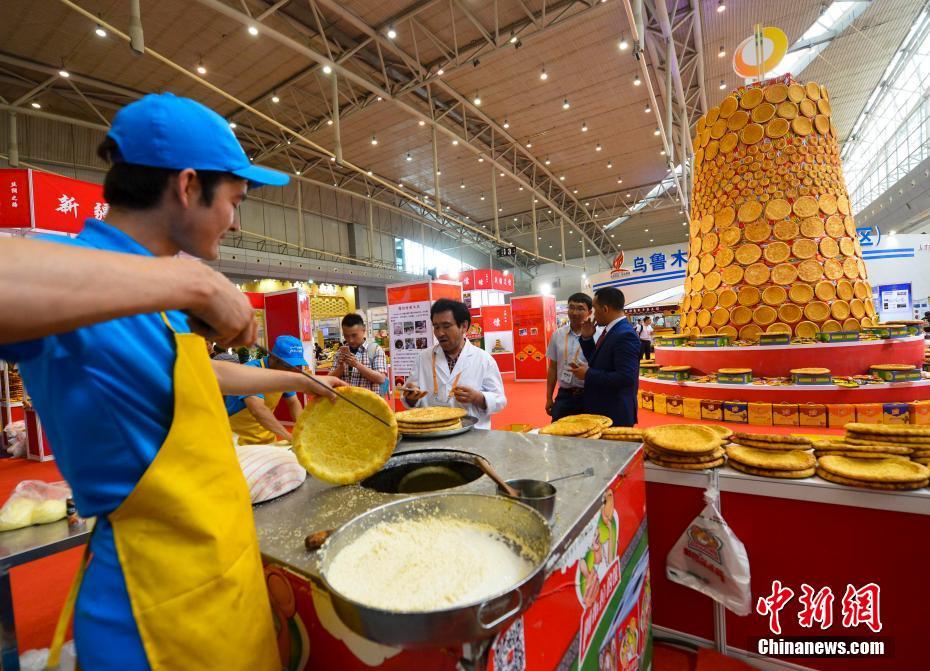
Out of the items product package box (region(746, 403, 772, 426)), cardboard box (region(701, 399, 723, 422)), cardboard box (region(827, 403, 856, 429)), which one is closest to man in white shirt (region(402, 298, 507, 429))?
cardboard box (region(701, 399, 723, 422))

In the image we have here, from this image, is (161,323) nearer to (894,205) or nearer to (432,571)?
(432,571)

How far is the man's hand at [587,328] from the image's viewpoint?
3801 mm

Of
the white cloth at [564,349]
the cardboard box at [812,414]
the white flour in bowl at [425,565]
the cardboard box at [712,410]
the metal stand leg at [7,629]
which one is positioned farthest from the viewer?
the cardboard box at [712,410]

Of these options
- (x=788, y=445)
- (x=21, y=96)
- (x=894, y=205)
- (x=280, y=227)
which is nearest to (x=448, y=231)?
(x=280, y=227)

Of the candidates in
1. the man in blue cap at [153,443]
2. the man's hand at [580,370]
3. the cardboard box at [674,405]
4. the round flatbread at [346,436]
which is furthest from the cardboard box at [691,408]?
the man in blue cap at [153,443]

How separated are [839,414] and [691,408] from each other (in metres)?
1.61

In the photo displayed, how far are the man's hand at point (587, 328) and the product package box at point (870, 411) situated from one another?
3888mm

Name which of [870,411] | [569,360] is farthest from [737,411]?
[569,360]

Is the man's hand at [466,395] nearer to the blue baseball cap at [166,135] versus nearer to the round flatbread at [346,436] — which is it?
the round flatbread at [346,436]

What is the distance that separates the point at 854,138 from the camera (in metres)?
16.0

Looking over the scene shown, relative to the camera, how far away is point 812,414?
5215 mm

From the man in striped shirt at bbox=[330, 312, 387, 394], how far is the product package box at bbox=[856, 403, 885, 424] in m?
5.68

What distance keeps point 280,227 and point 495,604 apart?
1822cm

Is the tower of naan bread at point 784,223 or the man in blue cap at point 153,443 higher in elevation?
the tower of naan bread at point 784,223
